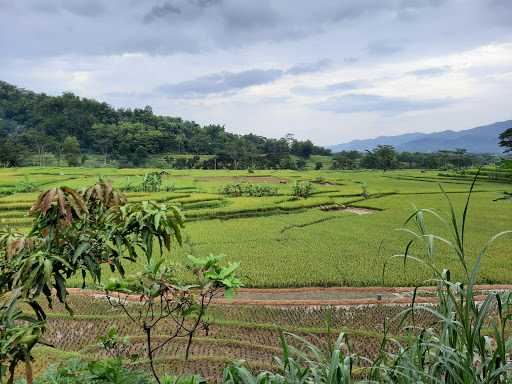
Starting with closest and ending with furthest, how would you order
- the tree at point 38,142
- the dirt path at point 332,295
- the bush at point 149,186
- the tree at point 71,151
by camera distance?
the dirt path at point 332,295
the bush at point 149,186
the tree at point 71,151
the tree at point 38,142

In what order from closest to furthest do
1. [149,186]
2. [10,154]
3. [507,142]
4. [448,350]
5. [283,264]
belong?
[448,350] → [507,142] → [283,264] → [149,186] → [10,154]

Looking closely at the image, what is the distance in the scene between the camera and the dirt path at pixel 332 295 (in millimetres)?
9055

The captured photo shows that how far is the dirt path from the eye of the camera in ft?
29.7

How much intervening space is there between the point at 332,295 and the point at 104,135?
68068 mm

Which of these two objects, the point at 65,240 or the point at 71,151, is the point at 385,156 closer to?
the point at 71,151

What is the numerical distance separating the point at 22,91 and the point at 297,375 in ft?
374

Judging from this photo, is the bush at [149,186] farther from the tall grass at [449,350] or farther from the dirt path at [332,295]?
the tall grass at [449,350]

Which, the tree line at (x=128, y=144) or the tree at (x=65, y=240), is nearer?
the tree at (x=65, y=240)

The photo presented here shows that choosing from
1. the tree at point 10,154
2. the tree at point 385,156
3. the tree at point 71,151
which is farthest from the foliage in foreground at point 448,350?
the tree at point 385,156

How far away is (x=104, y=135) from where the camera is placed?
6988 centimetres

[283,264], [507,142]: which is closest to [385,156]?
[283,264]

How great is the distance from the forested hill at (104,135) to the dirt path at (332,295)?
174ft

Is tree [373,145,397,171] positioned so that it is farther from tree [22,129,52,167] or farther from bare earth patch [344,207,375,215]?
tree [22,129,52,167]

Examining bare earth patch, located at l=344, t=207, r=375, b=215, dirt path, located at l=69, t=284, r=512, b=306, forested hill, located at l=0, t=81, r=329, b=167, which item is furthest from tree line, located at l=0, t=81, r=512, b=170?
dirt path, located at l=69, t=284, r=512, b=306
